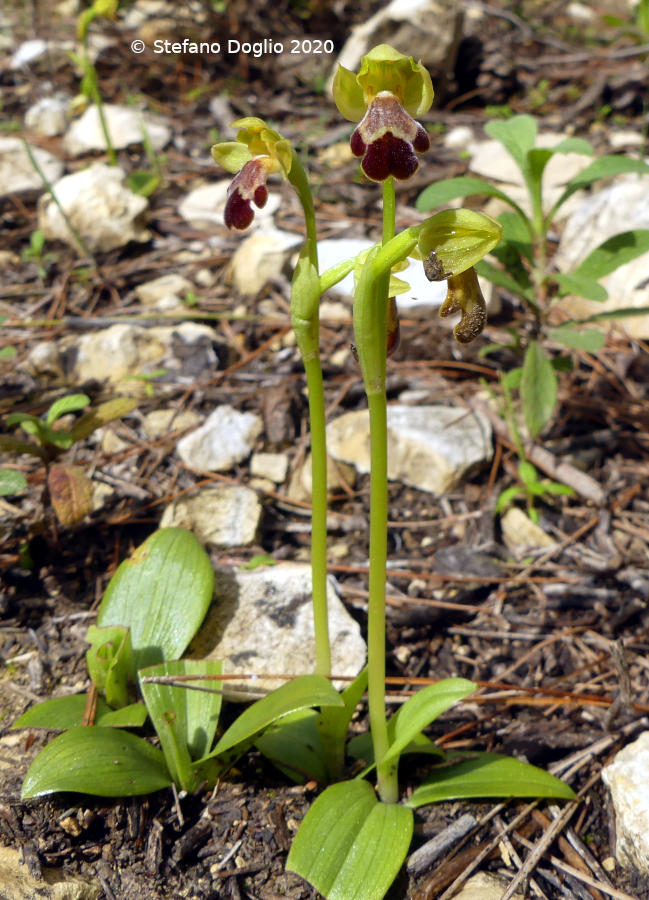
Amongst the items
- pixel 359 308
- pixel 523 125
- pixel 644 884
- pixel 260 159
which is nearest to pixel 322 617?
pixel 359 308

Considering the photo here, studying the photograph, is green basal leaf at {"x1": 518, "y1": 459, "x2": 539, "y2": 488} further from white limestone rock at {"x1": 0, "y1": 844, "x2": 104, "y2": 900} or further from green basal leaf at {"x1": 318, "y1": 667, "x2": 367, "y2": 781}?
white limestone rock at {"x1": 0, "y1": 844, "x2": 104, "y2": 900}

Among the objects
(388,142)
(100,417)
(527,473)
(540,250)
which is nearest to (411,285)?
(540,250)

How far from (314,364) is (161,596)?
1.03 meters

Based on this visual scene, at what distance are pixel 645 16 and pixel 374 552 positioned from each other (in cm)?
619

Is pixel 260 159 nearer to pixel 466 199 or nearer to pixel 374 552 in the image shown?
pixel 374 552

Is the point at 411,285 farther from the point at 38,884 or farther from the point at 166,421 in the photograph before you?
the point at 38,884

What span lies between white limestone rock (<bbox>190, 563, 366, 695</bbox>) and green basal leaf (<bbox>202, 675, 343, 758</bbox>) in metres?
0.47

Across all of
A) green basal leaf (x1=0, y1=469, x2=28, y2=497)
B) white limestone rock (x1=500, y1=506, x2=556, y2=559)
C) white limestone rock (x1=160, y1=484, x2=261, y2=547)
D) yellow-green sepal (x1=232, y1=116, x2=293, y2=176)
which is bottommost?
white limestone rock (x1=500, y1=506, x2=556, y2=559)

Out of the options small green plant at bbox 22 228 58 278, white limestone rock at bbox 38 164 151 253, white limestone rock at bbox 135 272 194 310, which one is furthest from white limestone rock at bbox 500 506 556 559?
small green plant at bbox 22 228 58 278

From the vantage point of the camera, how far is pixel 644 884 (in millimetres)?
2047

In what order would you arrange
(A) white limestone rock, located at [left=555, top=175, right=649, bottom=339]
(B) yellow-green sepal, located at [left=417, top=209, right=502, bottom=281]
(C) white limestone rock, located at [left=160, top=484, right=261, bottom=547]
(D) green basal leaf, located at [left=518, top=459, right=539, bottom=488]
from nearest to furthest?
1. (B) yellow-green sepal, located at [left=417, top=209, right=502, bottom=281]
2. (C) white limestone rock, located at [left=160, top=484, right=261, bottom=547]
3. (D) green basal leaf, located at [left=518, top=459, right=539, bottom=488]
4. (A) white limestone rock, located at [left=555, top=175, right=649, bottom=339]

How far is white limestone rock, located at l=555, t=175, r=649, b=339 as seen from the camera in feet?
13.3

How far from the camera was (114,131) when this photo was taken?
5945 millimetres

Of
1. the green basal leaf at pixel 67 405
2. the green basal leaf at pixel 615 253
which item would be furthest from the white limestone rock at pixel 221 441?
the green basal leaf at pixel 615 253
